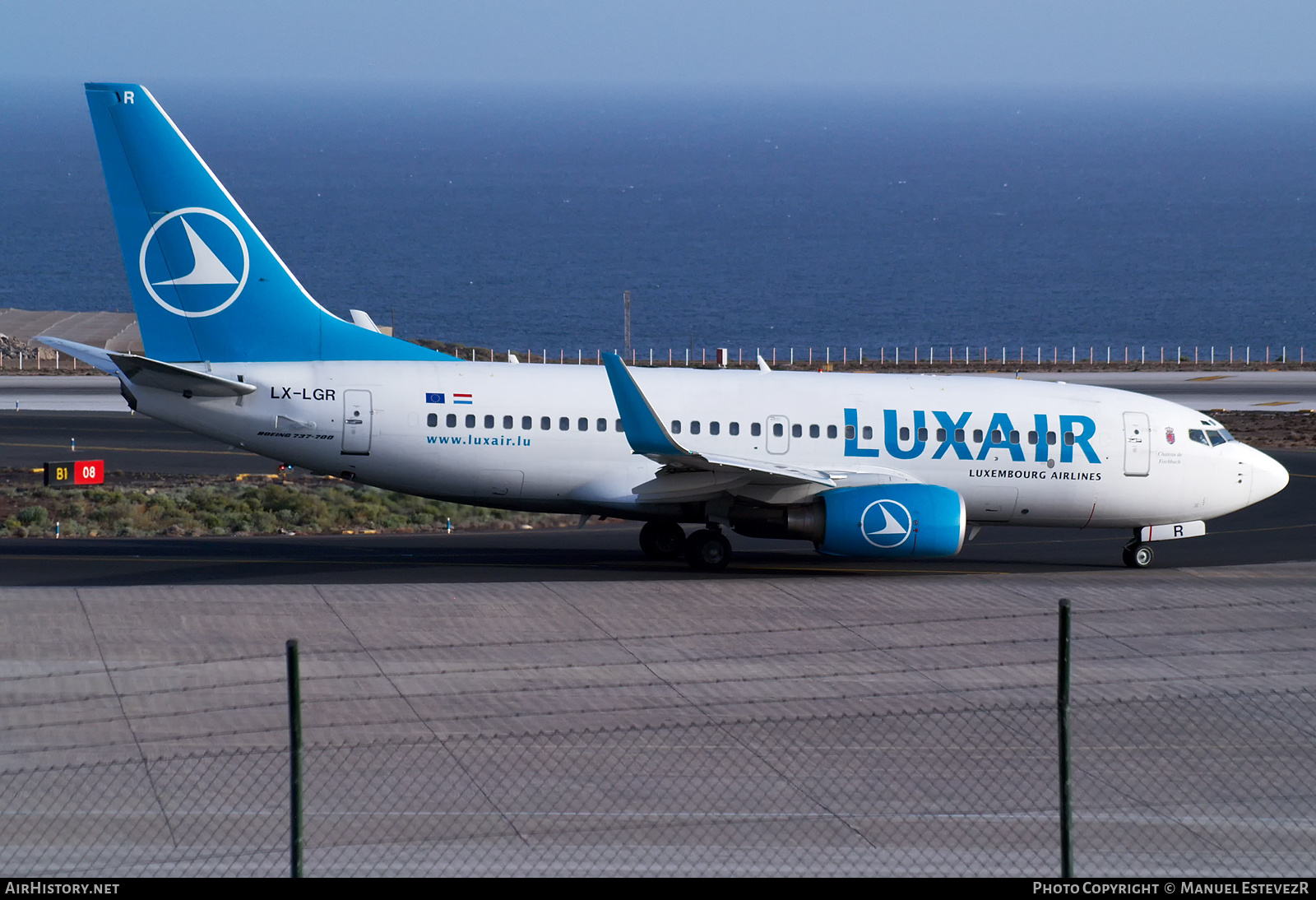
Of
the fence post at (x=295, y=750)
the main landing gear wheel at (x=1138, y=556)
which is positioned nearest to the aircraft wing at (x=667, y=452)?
the main landing gear wheel at (x=1138, y=556)

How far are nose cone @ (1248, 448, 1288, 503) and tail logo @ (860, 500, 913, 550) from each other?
26.4ft

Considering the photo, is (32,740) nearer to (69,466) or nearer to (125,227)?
(125,227)

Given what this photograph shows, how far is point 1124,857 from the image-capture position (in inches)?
528

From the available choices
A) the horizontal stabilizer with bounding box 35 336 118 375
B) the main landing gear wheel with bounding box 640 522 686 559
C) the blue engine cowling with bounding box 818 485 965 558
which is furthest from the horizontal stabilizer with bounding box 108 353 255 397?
the blue engine cowling with bounding box 818 485 965 558

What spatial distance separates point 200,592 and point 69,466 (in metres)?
16.7

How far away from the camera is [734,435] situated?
2803 cm

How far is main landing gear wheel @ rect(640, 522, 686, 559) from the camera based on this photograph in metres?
29.0

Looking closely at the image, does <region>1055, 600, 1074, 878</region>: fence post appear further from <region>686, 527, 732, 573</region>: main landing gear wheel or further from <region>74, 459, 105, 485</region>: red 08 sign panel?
<region>74, 459, 105, 485</region>: red 08 sign panel

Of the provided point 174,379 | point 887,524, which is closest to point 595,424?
point 887,524

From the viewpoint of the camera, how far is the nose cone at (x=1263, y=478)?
29.7 m

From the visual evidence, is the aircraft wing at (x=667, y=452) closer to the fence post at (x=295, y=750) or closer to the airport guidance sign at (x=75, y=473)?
the fence post at (x=295, y=750)

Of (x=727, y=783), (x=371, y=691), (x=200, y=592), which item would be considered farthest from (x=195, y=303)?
(x=727, y=783)

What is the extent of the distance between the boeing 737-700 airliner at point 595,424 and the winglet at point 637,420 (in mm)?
33

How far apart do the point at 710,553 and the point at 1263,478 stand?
35.8 ft
